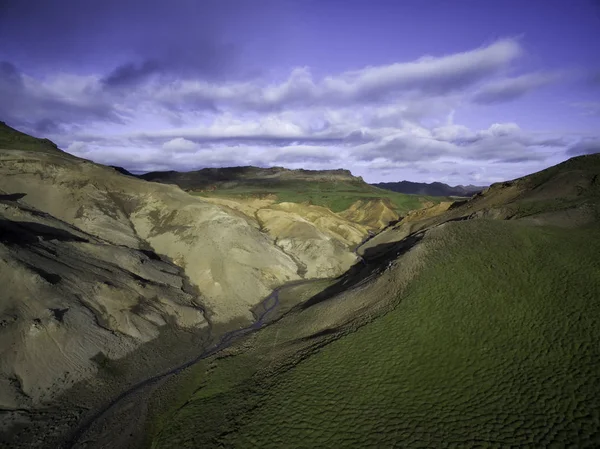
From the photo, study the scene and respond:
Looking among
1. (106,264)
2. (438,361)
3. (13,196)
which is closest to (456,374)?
(438,361)

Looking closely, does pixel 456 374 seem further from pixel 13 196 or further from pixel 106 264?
pixel 13 196

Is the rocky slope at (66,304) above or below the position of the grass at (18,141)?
below

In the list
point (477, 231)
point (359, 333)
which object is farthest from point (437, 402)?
point (477, 231)

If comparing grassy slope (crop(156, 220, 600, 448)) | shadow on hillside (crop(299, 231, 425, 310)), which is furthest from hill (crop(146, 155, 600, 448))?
shadow on hillside (crop(299, 231, 425, 310))

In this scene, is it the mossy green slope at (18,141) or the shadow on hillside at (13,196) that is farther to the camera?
the mossy green slope at (18,141)

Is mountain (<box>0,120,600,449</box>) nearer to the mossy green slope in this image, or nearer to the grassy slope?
the grassy slope

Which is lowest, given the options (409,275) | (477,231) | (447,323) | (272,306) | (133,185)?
(272,306)

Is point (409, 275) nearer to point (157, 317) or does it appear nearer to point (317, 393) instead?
point (317, 393)

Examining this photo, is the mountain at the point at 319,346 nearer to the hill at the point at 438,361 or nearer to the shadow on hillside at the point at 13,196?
the hill at the point at 438,361

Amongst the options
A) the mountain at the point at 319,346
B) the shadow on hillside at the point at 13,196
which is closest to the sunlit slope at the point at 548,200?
the mountain at the point at 319,346
